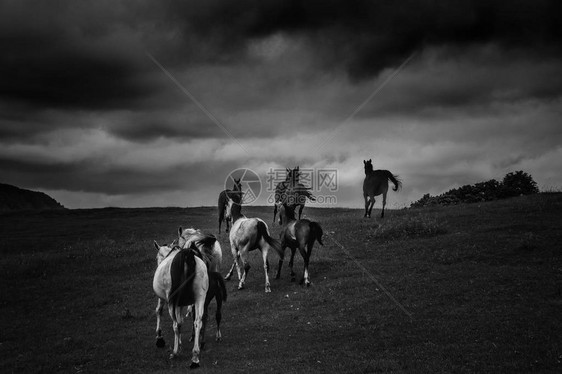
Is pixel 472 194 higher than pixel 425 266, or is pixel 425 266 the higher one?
pixel 472 194

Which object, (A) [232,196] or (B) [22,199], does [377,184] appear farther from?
(B) [22,199]

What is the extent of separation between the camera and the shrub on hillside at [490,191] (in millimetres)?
48781

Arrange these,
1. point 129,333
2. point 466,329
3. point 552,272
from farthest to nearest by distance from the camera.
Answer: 1. point 552,272
2. point 129,333
3. point 466,329

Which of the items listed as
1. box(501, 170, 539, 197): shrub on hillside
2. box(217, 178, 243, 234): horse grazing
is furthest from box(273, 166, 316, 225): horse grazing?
box(501, 170, 539, 197): shrub on hillside

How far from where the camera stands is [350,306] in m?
15.8

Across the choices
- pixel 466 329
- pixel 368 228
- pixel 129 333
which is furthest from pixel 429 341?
pixel 368 228

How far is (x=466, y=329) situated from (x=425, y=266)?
715cm

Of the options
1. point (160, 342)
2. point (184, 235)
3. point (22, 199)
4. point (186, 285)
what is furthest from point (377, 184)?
point (22, 199)

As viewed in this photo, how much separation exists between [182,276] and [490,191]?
152 ft

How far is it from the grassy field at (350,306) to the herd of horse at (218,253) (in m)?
0.87

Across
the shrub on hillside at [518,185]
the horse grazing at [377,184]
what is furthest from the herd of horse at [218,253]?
the shrub on hillside at [518,185]

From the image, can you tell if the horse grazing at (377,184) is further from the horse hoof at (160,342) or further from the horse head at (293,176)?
the horse hoof at (160,342)

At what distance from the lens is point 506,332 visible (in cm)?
1227

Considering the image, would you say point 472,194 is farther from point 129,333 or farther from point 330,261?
point 129,333
